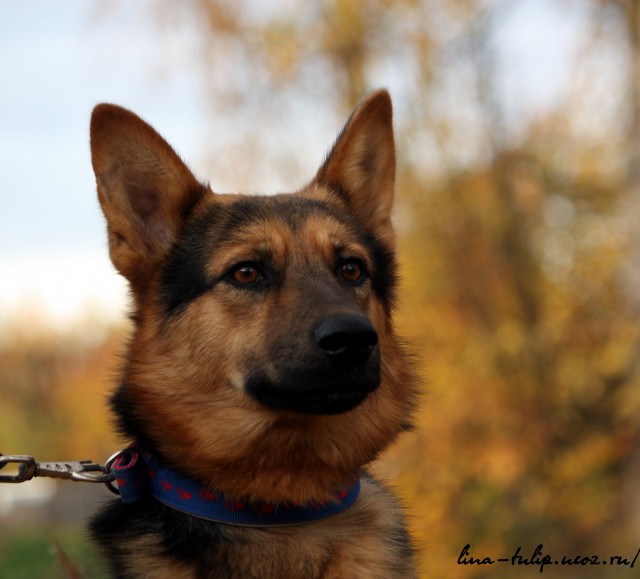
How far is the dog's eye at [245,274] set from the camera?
4.03 meters

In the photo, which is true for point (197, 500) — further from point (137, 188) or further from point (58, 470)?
point (137, 188)

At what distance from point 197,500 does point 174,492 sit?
113 millimetres

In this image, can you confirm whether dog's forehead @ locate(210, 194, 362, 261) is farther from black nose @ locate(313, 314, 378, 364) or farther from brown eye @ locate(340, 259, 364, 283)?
black nose @ locate(313, 314, 378, 364)

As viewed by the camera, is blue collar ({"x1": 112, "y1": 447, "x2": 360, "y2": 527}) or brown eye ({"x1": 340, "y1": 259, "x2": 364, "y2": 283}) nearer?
blue collar ({"x1": 112, "y1": 447, "x2": 360, "y2": 527})

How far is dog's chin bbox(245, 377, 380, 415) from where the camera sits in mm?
3549

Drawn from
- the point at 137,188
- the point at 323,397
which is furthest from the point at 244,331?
the point at 137,188

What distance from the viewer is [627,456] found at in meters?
11.3

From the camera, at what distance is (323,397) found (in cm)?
357

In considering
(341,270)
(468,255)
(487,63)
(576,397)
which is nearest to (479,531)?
(576,397)

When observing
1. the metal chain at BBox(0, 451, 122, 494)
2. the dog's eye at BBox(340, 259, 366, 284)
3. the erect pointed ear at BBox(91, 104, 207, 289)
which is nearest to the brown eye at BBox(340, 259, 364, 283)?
the dog's eye at BBox(340, 259, 366, 284)

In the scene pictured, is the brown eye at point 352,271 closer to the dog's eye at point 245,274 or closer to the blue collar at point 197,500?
the dog's eye at point 245,274

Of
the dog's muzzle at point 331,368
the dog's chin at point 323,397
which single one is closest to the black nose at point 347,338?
the dog's muzzle at point 331,368

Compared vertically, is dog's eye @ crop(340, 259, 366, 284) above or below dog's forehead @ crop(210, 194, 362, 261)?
below

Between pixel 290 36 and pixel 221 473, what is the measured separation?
9.68m
